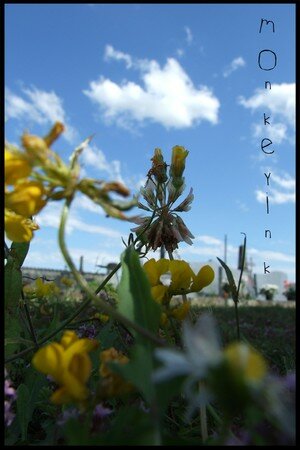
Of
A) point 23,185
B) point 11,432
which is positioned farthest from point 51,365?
point 11,432

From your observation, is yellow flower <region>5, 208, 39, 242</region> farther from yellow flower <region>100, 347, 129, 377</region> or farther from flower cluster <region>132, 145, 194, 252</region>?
flower cluster <region>132, 145, 194, 252</region>

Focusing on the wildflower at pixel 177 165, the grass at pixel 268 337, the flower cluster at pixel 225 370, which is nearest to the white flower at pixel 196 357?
the flower cluster at pixel 225 370

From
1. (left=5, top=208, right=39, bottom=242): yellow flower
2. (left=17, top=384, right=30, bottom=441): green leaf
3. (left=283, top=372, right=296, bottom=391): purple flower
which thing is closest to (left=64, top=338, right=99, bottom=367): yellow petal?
(left=5, top=208, right=39, bottom=242): yellow flower

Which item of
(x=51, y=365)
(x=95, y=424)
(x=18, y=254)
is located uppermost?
(x=18, y=254)

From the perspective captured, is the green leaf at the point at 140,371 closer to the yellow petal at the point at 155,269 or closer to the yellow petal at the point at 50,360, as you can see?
the yellow petal at the point at 50,360
